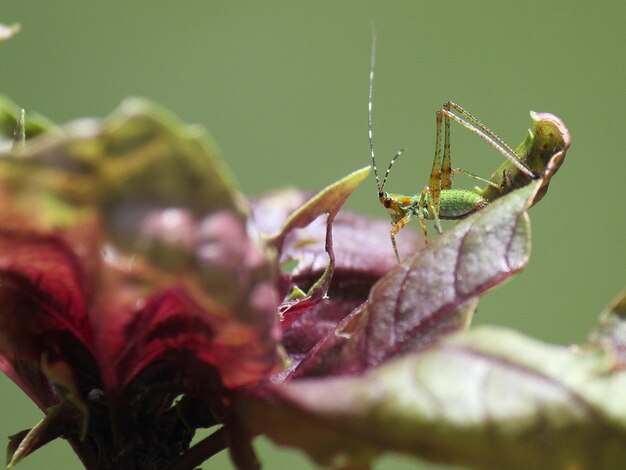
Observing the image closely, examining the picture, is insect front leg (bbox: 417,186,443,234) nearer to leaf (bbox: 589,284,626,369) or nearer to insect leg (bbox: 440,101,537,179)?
insect leg (bbox: 440,101,537,179)

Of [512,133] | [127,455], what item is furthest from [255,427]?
[512,133]

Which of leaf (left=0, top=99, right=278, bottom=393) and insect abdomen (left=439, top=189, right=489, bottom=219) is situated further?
insect abdomen (left=439, top=189, right=489, bottom=219)

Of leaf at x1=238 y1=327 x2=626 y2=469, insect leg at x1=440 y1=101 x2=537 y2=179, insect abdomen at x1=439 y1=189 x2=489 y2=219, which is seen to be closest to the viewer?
leaf at x1=238 y1=327 x2=626 y2=469

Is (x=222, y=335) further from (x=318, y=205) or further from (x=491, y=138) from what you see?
(x=491, y=138)

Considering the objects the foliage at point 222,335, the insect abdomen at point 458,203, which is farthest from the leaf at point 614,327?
the insect abdomen at point 458,203

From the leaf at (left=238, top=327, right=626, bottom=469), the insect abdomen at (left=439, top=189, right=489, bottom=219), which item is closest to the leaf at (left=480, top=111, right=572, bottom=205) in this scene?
the leaf at (left=238, top=327, right=626, bottom=469)

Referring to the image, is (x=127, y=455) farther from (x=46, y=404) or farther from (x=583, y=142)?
(x=583, y=142)
